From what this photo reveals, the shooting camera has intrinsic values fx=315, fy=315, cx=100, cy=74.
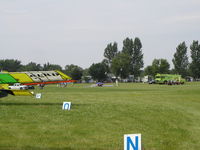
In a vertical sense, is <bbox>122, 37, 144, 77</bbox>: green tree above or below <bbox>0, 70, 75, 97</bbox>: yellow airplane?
above

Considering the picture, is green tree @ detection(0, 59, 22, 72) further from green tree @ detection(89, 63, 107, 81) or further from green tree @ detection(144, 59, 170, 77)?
green tree @ detection(144, 59, 170, 77)

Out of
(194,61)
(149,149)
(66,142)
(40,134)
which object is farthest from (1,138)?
(194,61)

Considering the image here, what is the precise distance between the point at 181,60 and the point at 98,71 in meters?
39.4

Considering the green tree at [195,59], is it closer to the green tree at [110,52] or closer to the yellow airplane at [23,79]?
the green tree at [110,52]

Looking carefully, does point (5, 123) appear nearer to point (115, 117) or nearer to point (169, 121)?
point (115, 117)

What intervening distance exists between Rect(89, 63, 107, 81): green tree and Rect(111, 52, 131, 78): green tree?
7673mm

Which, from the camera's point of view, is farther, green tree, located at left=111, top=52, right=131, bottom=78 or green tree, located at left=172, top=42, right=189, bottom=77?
green tree, located at left=111, top=52, right=131, bottom=78

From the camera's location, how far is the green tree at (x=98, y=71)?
14925 centimetres

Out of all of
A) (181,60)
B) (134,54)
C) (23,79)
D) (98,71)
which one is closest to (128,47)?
(134,54)

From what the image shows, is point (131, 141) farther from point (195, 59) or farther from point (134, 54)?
point (134, 54)

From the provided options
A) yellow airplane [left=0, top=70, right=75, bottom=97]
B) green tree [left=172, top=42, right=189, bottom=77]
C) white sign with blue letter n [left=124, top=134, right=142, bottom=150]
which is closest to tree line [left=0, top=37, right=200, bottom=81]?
green tree [left=172, top=42, right=189, bottom=77]

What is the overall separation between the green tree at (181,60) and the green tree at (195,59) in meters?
2.97

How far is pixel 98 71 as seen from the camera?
150 m

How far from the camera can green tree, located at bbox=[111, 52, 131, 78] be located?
136 meters
